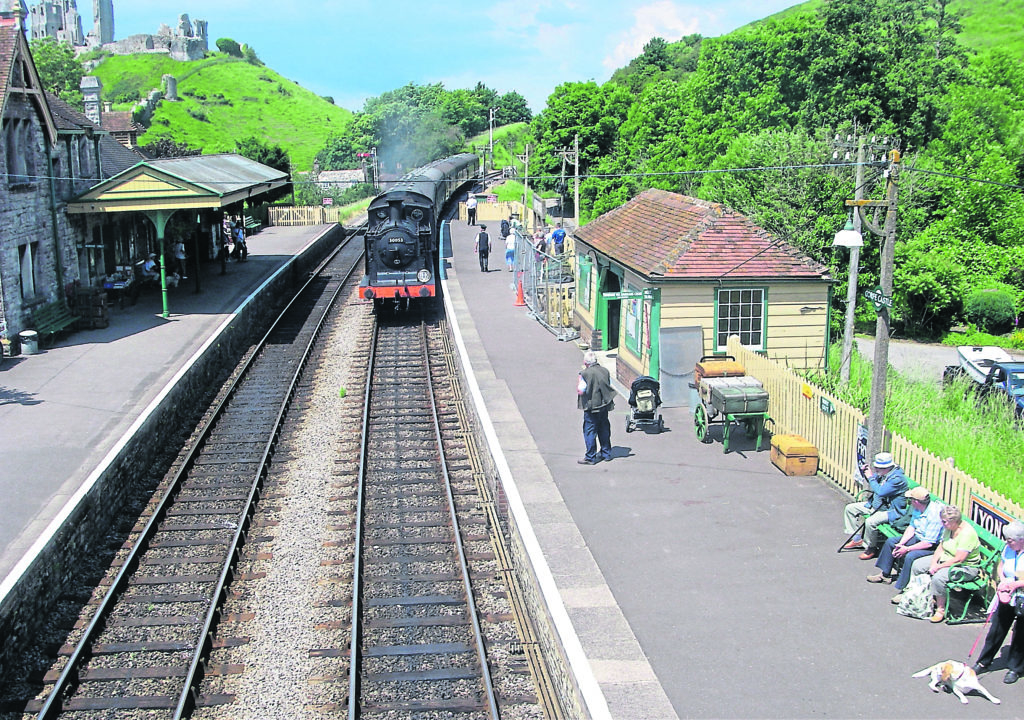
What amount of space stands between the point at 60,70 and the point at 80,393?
103 metres

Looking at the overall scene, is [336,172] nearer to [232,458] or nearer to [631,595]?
[232,458]

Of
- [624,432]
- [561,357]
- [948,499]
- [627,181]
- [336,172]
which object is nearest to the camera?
[948,499]

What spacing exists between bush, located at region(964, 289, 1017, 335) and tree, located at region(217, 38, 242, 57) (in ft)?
526

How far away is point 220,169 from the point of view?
32.1 m

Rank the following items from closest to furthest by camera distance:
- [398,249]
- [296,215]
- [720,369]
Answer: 1. [720,369]
2. [398,249]
3. [296,215]

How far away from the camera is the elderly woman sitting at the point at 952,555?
873cm

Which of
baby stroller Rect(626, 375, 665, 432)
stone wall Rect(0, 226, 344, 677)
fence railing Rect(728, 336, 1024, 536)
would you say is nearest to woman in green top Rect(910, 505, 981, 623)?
fence railing Rect(728, 336, 1024, 536)

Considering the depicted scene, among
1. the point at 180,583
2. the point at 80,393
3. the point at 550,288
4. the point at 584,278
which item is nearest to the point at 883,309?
the point at 180,583

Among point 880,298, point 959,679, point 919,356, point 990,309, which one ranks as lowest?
point 959,679

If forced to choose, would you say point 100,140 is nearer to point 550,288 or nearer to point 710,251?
point 550,288

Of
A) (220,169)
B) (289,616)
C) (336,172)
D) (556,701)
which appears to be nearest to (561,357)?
(289,616)

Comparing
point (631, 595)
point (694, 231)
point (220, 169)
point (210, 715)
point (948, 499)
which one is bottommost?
point (210, 715)

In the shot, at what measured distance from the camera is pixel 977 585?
8727mm

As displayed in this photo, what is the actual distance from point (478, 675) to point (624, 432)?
6530 millimetres
